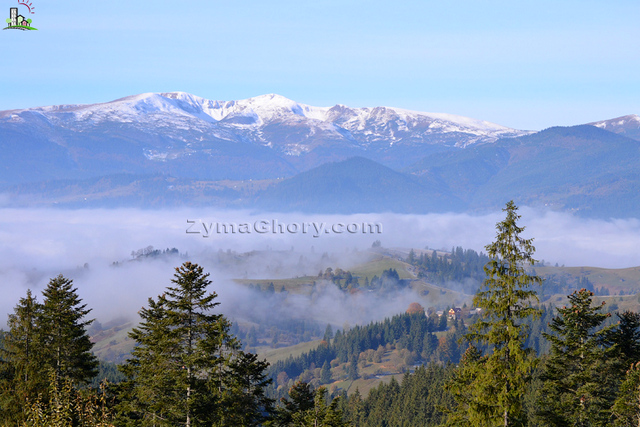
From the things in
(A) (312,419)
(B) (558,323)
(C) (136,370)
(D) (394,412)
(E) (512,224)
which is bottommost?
(D) (394,412)

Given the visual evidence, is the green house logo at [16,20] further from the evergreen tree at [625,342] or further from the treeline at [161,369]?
the evergreen tree at [625,342]

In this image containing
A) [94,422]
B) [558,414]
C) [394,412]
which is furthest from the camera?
[394,412]

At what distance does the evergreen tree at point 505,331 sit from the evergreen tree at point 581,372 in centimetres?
1139

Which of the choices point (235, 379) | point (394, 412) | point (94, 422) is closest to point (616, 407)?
point (235, 379)

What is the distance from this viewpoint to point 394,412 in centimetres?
15025

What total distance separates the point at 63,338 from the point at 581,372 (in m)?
36.6

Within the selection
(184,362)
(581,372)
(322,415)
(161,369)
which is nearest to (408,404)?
(322,415)

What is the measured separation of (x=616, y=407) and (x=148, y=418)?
91.1ft

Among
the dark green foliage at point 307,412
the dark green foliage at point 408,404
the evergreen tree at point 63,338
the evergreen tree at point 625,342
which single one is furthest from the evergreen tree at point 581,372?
the dark green foliage at point 408,404

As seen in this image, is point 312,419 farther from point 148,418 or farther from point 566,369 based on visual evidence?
point 566,369

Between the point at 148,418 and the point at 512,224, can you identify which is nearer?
the point at 512,224

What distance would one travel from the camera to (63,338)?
169ft

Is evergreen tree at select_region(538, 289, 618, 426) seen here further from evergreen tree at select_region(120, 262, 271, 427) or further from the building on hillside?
the building on hillside

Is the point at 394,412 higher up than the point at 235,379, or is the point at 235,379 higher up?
the point at 235,379
